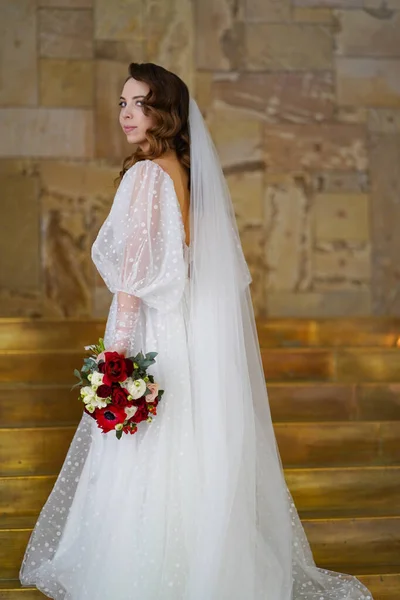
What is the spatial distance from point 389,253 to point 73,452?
413cm

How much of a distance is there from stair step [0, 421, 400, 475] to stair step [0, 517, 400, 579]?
43 cm

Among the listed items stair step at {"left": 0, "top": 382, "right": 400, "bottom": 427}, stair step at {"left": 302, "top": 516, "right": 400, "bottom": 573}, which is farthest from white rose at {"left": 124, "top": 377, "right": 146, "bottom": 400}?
stair step at {"left": 0, "top": 382, "right": 400, "bottom": 427}

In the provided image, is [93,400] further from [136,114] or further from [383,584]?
[383,584]

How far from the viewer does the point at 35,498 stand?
386 cm

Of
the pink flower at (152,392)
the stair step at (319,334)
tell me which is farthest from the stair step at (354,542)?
the stair step at (319,334)

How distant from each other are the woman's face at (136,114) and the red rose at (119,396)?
0.88 m

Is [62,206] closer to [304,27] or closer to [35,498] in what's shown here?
[304,27]

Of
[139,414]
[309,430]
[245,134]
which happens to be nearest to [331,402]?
[309,430]

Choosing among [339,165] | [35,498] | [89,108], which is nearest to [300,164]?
[339,165]

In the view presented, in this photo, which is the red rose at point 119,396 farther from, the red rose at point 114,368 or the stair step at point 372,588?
the stair step at point 372,588

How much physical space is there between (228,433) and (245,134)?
411 cm

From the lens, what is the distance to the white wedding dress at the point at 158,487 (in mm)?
2826

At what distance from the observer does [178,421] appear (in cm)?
294

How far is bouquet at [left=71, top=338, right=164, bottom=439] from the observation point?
8.87 ft
